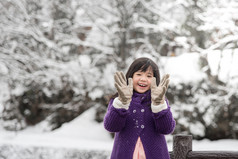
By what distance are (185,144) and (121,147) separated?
3.16 ft

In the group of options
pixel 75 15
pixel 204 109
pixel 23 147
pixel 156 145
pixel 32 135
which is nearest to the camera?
pixel 156 145

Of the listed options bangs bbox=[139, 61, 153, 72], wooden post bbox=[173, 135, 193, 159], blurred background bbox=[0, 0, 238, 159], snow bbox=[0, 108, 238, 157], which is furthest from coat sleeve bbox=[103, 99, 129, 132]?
blurred background bbox=[0, 0, 238, 159]

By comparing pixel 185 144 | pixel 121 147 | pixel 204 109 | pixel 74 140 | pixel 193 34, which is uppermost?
pixel 193 34

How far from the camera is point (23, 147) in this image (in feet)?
20.9

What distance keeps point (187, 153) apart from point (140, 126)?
96 cm

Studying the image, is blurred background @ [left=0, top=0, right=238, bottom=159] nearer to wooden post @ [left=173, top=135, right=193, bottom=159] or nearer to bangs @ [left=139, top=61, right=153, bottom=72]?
wooden post @ [left=173, top=135, right=193, bottom=159]

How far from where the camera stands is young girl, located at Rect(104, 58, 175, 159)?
1.98m

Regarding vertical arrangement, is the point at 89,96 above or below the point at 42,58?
below

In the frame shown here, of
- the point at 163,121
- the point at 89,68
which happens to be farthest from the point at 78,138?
the point at 163,121

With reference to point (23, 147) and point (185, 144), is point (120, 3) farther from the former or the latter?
point (185, 144)

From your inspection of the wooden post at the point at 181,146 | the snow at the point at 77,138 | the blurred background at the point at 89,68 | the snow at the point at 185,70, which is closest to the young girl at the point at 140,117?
the wooden post at the point at 181,146

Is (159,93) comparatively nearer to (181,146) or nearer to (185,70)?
(181,146)

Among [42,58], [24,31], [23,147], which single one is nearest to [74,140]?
[23,147]

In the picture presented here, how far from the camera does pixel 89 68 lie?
7.57 m
